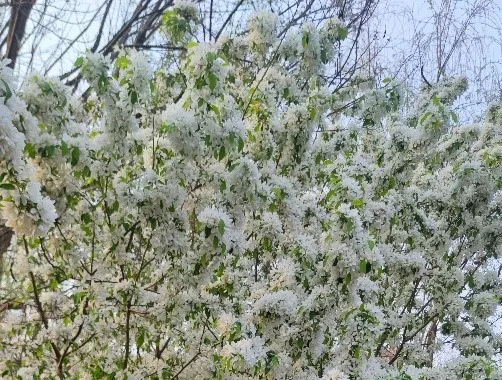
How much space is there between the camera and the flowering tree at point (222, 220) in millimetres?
2992

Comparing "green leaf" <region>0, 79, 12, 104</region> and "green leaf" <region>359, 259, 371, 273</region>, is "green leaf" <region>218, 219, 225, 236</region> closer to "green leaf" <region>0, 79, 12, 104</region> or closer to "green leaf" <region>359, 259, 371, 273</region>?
"green leaf" <region>359, 259, 371, 273</region>

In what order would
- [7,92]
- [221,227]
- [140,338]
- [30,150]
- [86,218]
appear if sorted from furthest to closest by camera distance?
[140,338], [86,218], [221,227], [30,150], [7,92]

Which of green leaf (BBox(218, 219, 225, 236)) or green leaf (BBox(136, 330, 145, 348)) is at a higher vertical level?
green leaf (BBox(218, 219, 225, 236))

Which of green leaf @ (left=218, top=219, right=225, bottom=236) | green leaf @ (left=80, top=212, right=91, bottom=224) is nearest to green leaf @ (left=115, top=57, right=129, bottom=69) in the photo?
green leaf @ (left=80, top=212, right=91, bottom=224)

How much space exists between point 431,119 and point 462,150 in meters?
1.20

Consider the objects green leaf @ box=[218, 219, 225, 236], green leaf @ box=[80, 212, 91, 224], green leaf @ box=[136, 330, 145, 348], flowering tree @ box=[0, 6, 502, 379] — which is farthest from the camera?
green leaf @ box=[136, 330, 145, 348]

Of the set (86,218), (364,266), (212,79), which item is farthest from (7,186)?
(364,266)

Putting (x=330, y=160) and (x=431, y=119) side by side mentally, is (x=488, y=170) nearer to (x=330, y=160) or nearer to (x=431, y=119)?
(x=431, y=119)

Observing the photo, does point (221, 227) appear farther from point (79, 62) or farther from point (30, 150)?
point (79, 62)

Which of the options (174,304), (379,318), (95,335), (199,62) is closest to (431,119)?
(379,318)

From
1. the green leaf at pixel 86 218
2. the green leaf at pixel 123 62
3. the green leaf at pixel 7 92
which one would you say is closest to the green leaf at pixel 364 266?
the green leaf at pixel 86 218

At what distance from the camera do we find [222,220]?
2.91m

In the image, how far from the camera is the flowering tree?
299 cm

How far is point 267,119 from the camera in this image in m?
3.74
